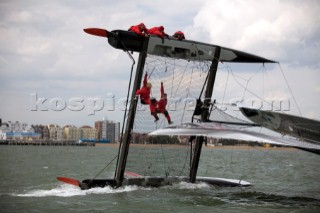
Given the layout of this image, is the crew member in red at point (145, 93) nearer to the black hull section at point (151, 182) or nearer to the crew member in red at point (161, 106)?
the crew member in red at point (161, 106)

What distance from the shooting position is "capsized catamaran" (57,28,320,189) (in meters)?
14.6

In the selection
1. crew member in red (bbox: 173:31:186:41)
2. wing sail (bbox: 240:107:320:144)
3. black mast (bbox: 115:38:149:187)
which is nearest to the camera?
wing sail (bbox: 240:107:320:144)

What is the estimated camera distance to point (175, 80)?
1563 cm

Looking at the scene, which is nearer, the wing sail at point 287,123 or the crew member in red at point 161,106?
the wing sail at point 287,123

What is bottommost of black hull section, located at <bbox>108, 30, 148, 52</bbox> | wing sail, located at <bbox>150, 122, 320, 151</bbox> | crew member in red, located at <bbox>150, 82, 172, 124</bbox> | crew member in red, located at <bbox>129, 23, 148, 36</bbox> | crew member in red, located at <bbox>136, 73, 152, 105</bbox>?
wing sail, located at <bbox>150, 122, 320, 151</bbox>

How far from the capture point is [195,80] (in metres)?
16.0

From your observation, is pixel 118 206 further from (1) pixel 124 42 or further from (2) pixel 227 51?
(2) pixel 227 51

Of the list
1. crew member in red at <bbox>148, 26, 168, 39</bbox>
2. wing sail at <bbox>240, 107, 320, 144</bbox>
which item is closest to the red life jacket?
crew member in red at <bbox>148, 26, 168, 39</bbox>

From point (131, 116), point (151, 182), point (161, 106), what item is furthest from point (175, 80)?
point (151, 182)

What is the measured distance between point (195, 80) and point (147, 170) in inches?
129

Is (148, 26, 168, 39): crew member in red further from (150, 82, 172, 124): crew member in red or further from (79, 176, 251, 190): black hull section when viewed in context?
(79, 176, 251, 190): black hull section

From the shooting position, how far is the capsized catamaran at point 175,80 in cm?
1457

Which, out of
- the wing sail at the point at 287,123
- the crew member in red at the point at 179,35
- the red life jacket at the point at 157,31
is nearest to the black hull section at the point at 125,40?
the red life jacket at the point at 157,31

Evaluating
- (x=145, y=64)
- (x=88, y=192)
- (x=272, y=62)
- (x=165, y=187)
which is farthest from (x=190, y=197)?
(x=272, y=62)
